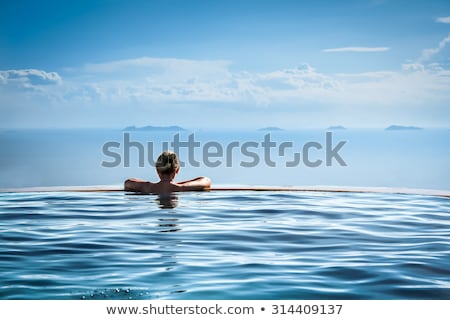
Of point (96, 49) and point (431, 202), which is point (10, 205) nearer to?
point (431, 202)

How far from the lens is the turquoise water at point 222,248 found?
253 cm

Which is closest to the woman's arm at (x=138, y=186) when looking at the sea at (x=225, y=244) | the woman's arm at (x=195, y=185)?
the sea at (x=225, y=244)

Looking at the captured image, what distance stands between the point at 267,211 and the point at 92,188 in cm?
158

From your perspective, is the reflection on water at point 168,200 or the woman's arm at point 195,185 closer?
the reflection on water at point 168,200

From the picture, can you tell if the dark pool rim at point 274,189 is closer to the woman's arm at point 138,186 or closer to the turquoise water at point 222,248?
the woman's arm at point 138,186

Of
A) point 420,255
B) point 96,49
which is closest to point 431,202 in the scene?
point 420,255

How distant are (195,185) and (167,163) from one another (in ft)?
1.20

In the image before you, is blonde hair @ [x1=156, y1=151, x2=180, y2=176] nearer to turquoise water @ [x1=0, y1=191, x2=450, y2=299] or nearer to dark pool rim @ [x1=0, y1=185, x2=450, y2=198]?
turquoise water @ [x1=0, y1=191, x2=450, y2=299]

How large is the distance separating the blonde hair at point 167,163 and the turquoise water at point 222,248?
0.66 ft

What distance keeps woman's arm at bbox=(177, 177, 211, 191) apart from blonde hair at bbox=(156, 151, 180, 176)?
183 millimetres

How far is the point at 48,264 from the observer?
2.83m

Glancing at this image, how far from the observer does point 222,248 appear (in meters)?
3.14

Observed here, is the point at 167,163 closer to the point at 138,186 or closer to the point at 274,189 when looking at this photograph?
the point at 138,186

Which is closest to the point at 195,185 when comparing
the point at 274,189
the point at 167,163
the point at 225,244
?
the point at 167,163
